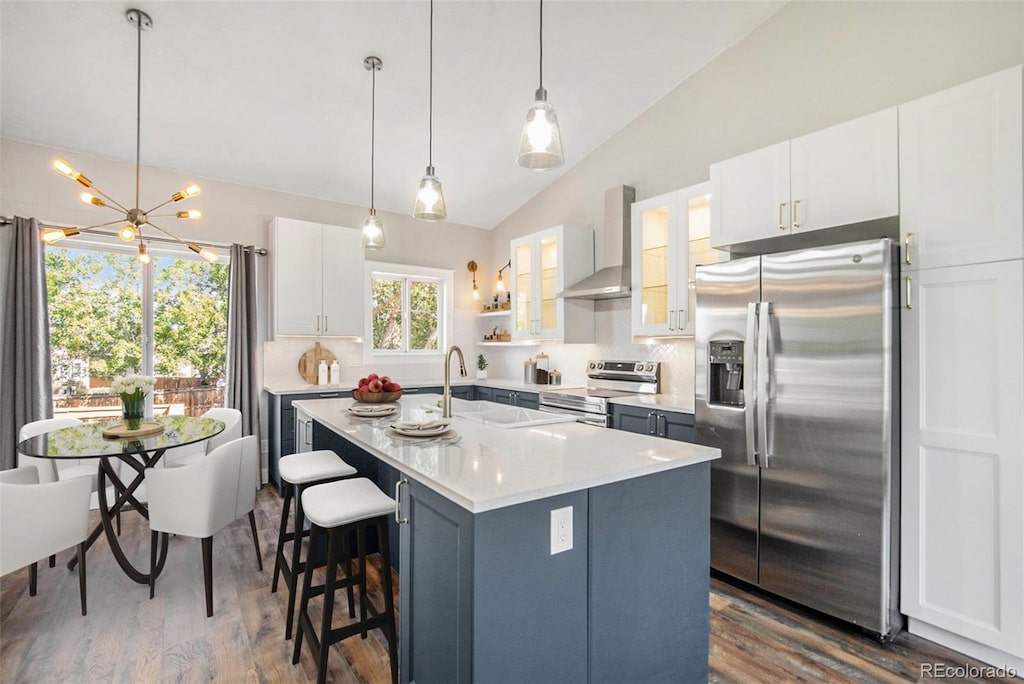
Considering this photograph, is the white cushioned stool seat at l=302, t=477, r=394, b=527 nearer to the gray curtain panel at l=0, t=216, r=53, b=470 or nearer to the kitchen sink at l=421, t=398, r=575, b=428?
the kitchen sink at l=421, t=398, r=575, b=428

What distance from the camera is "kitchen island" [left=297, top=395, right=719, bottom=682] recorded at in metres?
1.34

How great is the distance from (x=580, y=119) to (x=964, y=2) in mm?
2364

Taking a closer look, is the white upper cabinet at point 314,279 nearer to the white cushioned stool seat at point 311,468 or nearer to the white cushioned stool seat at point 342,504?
the white cushioned stool seat at point 311,468

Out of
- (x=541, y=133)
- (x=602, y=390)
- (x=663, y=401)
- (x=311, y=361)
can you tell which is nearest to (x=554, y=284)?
(x=602, y=390)

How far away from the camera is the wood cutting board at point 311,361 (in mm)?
4879

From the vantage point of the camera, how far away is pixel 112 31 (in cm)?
279

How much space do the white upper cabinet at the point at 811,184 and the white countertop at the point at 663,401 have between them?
1.06 metres

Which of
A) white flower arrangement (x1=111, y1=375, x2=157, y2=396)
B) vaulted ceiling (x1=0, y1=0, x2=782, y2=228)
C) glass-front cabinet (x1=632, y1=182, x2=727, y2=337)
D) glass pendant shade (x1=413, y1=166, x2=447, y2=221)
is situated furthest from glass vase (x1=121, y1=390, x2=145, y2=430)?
glass-front cabinet (x1=632, y1=182, x2=727, y2=337)

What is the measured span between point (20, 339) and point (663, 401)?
4.71m

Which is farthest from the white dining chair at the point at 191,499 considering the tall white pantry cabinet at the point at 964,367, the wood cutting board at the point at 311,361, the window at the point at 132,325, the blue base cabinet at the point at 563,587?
the tall white pantry cabinet at the point at 964,367

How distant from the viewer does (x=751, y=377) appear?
2.59m

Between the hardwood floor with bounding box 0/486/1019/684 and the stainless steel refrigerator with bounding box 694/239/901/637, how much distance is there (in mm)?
159

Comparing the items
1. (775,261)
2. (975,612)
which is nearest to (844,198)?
(775,261)

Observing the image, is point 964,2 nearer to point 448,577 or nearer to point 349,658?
point 448,577
